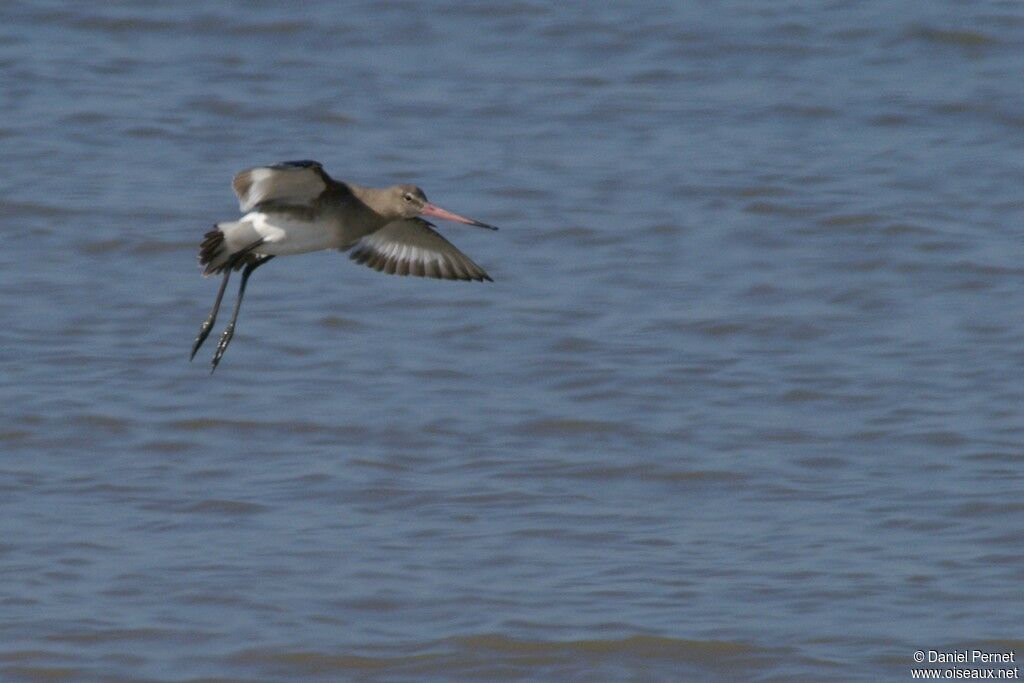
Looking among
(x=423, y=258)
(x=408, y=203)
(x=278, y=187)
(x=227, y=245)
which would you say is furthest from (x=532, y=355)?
(x=278, y=187)

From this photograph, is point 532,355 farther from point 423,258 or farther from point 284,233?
point 284,233

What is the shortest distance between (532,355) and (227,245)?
7.33 feet

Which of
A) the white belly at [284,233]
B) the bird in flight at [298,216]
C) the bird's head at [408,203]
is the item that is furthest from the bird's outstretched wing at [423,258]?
the white belly at [284,233]

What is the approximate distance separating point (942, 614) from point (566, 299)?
10.3ft

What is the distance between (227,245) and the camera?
6.46 m

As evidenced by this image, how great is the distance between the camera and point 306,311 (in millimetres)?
8961

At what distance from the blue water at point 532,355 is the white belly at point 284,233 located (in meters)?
1.06

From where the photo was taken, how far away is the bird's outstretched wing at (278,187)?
6.15 meters

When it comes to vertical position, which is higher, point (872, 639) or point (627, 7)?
Answer: point (627, 7)

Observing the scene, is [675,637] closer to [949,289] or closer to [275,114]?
[949,289]

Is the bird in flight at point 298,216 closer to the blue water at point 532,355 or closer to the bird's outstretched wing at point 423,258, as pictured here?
the bird's outstretched wing at point 423,258

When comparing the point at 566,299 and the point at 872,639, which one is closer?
the point at 872,639

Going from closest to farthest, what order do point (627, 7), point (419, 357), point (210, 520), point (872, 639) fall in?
point (872, 639) < point (210, 520) < point (419, 357) < point (627, 7)

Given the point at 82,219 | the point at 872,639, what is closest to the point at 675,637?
the point at 872,639
